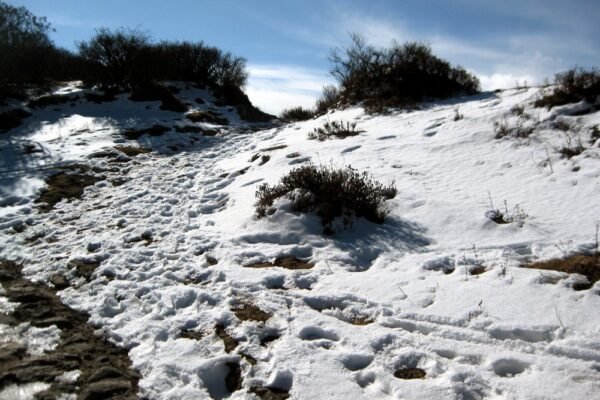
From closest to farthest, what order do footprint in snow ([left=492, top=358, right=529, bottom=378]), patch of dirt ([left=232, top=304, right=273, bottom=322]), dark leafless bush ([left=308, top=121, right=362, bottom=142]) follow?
footprint in snow ([left=492, top=358, right=529, bottom=378])
patch of dirt ([left=232, top=304, right=273, bottom=322])
dark leafless bush ([left=308, top=121, right=362, bottom=142])

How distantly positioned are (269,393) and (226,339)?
72cm

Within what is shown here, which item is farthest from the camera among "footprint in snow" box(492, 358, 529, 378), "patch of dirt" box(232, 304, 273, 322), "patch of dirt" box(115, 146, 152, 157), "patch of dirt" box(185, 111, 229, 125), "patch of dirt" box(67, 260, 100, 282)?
"patch of dirt" box(185, 111, 229, 125)

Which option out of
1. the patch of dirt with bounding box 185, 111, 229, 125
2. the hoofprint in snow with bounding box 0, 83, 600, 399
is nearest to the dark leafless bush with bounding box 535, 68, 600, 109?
the hoofprint in snow with bounding box 0, 83, 600, 399

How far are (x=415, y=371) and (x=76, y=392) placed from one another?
2.26m

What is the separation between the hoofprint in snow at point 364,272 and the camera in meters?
2.71

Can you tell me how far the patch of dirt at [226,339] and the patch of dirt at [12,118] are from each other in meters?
11.5

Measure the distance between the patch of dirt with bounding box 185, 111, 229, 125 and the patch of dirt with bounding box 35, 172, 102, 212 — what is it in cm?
620

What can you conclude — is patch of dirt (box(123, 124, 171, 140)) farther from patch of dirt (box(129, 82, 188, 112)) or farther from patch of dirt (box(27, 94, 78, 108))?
patch of dirt (box(27, 94, 78, 108))

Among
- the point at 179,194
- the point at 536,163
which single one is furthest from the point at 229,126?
the point at 536,163

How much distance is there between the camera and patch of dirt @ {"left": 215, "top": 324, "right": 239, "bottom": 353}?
10.1 feet

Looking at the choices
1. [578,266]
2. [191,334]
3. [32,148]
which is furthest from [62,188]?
[578,266]

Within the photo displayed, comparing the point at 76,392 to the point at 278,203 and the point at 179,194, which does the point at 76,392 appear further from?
the point at 179,194

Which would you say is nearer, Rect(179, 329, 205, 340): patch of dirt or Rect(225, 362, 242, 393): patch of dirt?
Rect(225, 362, 242, 393): patch of dirt

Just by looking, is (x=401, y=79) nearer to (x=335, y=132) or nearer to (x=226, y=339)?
(x=335, y=132)
